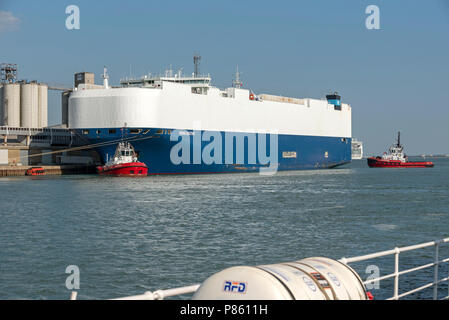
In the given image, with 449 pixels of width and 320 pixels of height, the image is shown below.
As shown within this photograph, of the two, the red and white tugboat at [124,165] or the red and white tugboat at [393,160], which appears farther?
the red and white tugboat at [393,160]

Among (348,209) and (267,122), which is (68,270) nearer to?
(348,209)

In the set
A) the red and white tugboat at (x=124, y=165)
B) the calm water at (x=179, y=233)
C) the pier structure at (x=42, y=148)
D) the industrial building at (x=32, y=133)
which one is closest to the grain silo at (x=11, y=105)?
the industrial building at (x=32, y=133)

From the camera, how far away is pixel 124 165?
5319cm

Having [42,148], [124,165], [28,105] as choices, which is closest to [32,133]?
[42,148]

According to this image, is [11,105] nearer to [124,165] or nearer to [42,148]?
[42,148]

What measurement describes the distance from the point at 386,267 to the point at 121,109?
4438 cm

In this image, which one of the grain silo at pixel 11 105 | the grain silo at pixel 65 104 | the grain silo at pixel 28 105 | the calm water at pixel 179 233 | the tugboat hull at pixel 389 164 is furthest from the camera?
the tugboat hull at pixel 389 164

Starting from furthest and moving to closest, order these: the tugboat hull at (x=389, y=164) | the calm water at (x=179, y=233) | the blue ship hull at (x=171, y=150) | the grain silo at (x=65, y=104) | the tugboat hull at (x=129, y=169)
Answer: the tugboat hull at (x=389, y=164) → the grain silo at (x=65, y=104) → the blue ship hull at (x=171, y=150) → the tugboat hull at (x=129, y=169) → the calm water at (x=179, y=233)

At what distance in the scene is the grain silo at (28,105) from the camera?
271 ft

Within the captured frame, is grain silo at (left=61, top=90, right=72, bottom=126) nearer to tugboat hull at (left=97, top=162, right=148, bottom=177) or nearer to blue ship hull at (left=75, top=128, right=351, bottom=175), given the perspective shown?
blue ship hull at (left=75, top=128, right=351, bottom=175)

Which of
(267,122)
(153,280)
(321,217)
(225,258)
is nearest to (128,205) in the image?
(321,217)

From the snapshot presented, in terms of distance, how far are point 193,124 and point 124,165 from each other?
9.84 m

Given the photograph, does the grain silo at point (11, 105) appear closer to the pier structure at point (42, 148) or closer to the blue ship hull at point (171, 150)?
the pier structure at point (42, 148)

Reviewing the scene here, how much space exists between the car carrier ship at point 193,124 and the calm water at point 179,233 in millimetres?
18784
